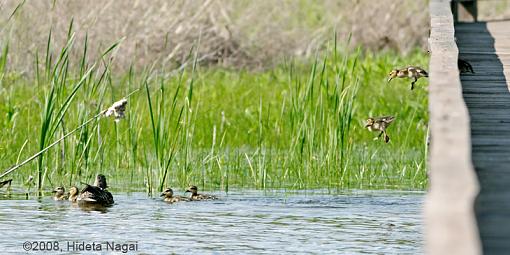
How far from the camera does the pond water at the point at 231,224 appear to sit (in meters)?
7.17

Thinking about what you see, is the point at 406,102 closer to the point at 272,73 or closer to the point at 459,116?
the point at 272,73

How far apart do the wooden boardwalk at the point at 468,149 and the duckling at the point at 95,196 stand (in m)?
2.18

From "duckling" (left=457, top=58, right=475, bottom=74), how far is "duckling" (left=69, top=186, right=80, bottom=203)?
2.55m

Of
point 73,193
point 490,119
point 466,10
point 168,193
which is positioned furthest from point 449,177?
point 466,10

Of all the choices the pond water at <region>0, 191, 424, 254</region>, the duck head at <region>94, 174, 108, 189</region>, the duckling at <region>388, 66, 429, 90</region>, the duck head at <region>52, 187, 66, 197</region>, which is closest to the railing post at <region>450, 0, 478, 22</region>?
the duckling at <region>388, 66, 429, 90</region>

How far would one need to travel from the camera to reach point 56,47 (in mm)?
14594

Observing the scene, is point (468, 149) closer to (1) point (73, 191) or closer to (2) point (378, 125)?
(1) point (73, 191)

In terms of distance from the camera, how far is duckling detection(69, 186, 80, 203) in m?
8.82

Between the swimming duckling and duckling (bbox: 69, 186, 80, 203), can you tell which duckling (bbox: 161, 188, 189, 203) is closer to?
the swimming duckling

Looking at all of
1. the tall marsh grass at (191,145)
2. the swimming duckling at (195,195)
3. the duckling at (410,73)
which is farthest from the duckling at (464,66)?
the swimming duckling at (195,195)

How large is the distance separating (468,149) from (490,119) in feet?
9.36

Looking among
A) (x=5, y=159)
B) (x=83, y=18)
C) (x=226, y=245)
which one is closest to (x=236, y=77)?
(x=83, y=18)

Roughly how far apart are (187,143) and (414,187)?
1557 millimetres

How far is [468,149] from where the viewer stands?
4.69 metres
